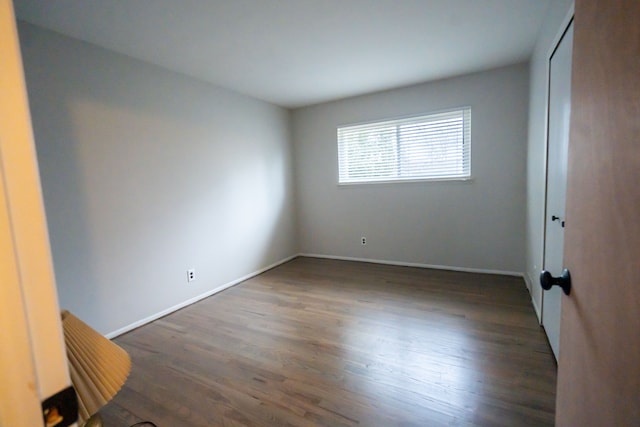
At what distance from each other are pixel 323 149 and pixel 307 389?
140 inches

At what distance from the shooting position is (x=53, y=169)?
2102mm

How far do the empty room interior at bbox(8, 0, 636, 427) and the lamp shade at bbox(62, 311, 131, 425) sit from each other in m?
0.53

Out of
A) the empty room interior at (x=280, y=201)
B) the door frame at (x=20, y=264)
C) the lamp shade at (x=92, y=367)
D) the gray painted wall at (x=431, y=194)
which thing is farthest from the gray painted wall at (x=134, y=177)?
the door frame at (x=20, y=264)

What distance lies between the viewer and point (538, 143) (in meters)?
2.54

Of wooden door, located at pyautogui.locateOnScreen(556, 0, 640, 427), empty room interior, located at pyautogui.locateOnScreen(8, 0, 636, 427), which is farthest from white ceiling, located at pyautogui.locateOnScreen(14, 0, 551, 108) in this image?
wooden door, located at pyautogui.locateOnScreen(556, 0, 640, 427)

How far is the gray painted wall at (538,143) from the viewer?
213cm

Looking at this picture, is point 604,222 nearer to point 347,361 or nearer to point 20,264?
point 20,264

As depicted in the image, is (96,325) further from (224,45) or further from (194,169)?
(224,45)

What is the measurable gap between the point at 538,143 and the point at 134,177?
3.68 meters

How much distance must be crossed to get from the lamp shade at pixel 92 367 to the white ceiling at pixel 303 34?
213 centimetres

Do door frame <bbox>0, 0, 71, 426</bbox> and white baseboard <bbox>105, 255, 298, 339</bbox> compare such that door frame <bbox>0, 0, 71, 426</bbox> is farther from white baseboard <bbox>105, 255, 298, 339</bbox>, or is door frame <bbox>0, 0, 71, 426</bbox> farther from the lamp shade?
white baseboard <bbox>105, 255, 298, 339</bbox>

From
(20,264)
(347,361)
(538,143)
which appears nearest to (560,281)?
(20,264)

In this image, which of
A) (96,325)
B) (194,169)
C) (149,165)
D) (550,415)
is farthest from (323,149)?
(550,415)

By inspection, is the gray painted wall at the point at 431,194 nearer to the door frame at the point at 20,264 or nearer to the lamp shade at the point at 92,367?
the lamp shade at the point at 92,367
